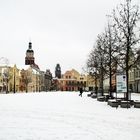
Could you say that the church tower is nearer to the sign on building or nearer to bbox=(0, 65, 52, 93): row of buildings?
bbox=(0, 65, 52, 93): row of buildings

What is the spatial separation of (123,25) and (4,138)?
80.6 feet

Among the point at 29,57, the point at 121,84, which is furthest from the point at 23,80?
the point at 121,84

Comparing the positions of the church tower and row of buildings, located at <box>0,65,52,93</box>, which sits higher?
the church tower

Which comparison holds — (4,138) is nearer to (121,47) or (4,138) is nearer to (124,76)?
(124,76)

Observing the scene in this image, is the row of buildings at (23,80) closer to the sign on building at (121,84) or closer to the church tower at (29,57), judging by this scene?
the church tower at (29,57)

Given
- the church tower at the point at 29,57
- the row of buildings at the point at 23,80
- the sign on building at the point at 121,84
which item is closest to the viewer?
the sign on building at the point at 121,84

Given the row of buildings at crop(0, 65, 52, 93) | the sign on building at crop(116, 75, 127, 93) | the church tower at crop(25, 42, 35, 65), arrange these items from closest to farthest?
the sign on building at crop(116, 75, 127, 93) → the row of buildings at crop(0, 65, 52, 93) → the church tower at crop(25, 42, 35, 65)

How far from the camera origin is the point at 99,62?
54.3 m

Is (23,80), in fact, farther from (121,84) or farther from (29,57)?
(121,84)

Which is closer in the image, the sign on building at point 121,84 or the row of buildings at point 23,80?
the sign on building at point 121,84

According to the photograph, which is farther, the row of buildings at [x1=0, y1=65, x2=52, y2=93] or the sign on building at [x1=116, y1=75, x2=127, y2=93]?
the row of buildings at [x1=0, y1=65, x2=52, y2=93]

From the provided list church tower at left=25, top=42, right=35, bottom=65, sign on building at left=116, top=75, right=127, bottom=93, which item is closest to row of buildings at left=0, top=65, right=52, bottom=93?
church tower at left=25, top=42, right=35, bottom=65

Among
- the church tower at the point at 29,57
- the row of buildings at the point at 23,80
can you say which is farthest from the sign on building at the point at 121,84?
the church tower at the point at 29,57

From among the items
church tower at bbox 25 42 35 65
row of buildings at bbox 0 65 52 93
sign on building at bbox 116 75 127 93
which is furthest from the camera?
church tower at bbox 25 42 35 65
